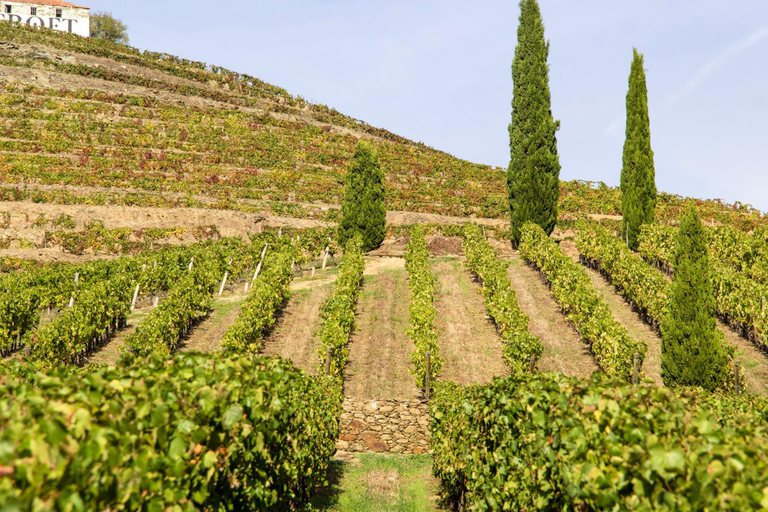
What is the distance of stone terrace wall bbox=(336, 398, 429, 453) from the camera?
15.0 meters

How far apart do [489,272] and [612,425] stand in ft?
65.9

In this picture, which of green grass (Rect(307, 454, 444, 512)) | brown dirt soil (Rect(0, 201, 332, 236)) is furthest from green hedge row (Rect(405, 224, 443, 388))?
brown dirt soil (Rect(0, 201, 332, 236))

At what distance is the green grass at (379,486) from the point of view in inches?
405

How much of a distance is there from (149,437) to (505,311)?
17.9 m

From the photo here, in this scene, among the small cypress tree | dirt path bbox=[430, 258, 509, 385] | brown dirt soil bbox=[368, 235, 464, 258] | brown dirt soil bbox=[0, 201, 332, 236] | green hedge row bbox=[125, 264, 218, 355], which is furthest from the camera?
A: brown dirt soil bbox=[0, 201, 332, 236]

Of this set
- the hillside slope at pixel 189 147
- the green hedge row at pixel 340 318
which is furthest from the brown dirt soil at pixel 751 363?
the hillside slope at pixel 189 147

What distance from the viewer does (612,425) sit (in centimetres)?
551

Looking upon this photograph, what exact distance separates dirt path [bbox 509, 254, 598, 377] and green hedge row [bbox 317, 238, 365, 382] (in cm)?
581

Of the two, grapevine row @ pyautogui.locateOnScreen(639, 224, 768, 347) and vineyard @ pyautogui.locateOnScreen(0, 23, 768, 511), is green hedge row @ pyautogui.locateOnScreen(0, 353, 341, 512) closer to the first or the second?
vineyard @ pyautogui.locateOnScreen(0, 23, 768, 511)

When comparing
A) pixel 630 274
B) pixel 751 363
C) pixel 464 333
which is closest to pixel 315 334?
pixel 464 333

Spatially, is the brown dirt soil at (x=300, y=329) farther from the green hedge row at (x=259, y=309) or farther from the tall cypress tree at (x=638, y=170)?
the tall cypress tree at (x=638, y=170)

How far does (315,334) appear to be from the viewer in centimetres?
2212

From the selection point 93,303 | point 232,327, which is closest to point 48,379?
point 232,327

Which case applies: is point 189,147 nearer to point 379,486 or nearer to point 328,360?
point 328,360
